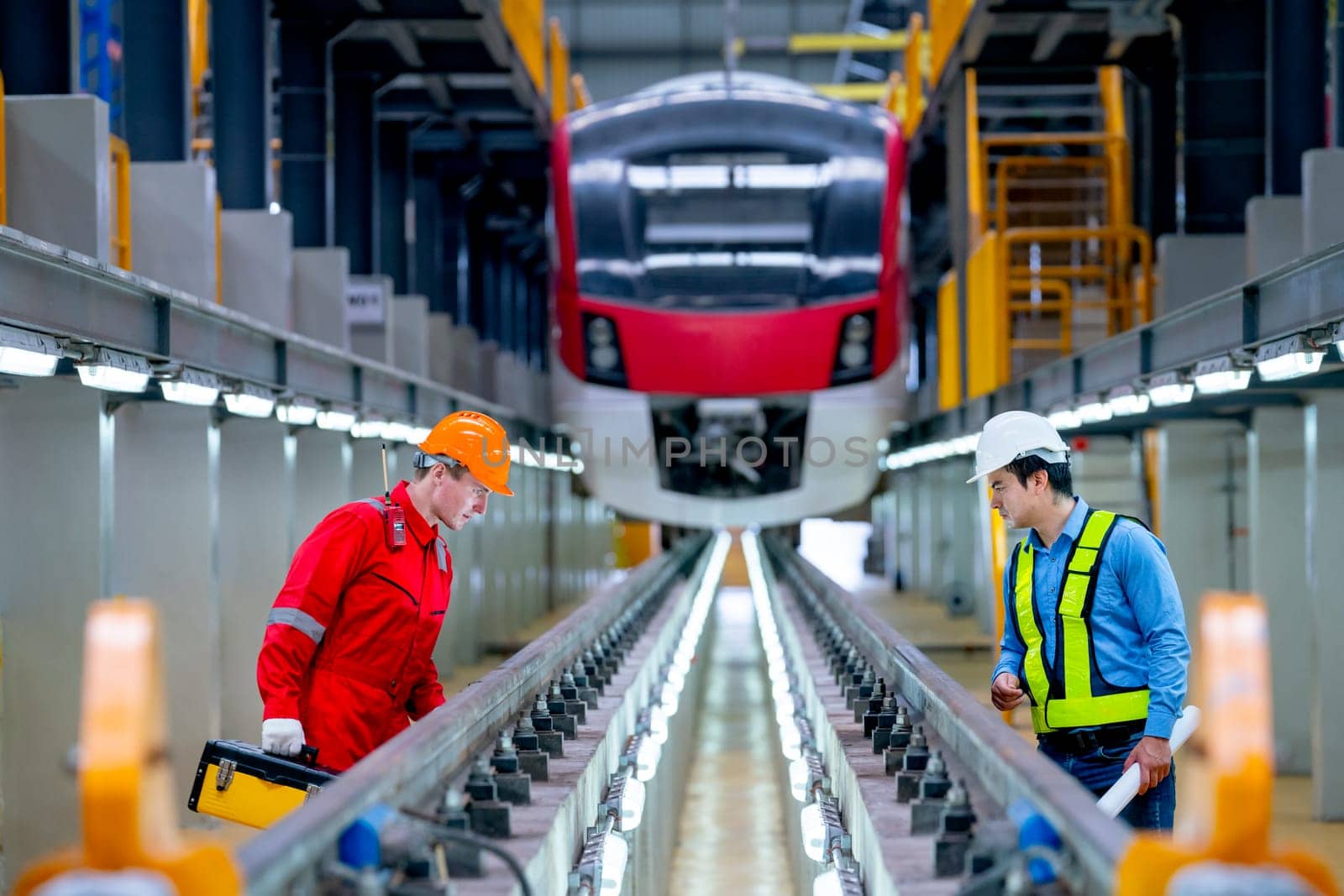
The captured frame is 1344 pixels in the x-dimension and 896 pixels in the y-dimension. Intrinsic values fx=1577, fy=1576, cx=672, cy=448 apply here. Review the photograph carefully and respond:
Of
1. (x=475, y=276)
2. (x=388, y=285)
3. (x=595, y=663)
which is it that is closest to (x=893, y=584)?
(x=475, y=276)

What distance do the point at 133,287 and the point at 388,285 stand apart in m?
6.67

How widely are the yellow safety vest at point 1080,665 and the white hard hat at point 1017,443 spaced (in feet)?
0.55

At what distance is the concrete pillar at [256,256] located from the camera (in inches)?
344

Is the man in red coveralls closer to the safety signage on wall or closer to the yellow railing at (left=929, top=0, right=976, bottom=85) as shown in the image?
the safety signage on wall

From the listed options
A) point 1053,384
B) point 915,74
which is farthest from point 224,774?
point 915,74

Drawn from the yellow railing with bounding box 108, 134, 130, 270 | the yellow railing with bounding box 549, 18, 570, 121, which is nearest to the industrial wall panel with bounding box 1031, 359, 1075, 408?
the yellow railing with bounding box 108, 134, 130, 270

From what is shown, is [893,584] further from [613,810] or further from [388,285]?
[613,810]

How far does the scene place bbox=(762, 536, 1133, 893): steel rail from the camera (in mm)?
1953

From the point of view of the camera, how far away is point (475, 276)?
2198 cm

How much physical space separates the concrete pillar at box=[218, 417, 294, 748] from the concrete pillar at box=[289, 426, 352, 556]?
1.14 m

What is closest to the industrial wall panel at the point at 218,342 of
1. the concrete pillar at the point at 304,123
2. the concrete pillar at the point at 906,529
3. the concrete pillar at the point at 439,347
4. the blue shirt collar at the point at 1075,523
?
the blue shirt collar at the point at 1075,523

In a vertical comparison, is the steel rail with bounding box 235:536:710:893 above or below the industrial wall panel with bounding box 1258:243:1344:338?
below

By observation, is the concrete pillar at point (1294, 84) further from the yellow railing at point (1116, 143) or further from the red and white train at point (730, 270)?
the yellow railing at point (1116, 143)

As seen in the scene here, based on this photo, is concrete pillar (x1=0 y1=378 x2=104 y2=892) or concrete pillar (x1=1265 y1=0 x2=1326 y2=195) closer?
concrete pillar (x1=0 y1=378 x2=104 y2=892)
